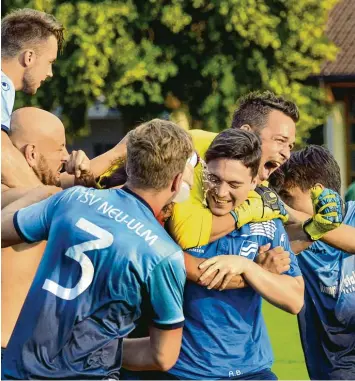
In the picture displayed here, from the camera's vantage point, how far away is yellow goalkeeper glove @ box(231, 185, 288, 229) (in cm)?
549

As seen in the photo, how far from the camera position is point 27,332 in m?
4.68

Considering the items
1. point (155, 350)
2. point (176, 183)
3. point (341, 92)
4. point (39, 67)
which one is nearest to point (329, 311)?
point (39, 67)

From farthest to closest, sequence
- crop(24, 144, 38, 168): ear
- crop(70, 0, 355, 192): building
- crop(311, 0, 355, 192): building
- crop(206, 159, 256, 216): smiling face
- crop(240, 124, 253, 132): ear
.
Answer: crop(311, 0, 355, 192): building → crop(70, 0, 355, 192): building → crop(240, 124, 253, 132): ear → crop(24, 144, 38, 168): ear → crop(206, 159, 256, 216): smiling face

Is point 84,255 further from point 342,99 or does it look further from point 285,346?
point 342,99

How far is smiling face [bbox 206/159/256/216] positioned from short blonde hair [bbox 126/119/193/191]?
0.60m

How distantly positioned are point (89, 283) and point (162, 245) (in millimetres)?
299

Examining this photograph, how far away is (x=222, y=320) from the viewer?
5.55 metres

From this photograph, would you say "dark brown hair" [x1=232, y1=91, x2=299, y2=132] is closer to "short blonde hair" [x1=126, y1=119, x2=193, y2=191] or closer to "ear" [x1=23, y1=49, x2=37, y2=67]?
"ear" [x1=23, y1=49, x2=37, y2=67]

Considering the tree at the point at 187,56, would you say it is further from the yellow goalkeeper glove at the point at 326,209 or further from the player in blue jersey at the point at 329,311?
the yellow goalkeeper glove at the point at 326,209

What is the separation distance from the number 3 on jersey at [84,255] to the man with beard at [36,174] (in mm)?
422

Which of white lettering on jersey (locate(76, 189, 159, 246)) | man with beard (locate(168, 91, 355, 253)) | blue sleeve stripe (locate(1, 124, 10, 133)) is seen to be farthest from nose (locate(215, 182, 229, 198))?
blue sleeve stripe (locate(1, 124, 10, 133))

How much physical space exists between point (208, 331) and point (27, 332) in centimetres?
111

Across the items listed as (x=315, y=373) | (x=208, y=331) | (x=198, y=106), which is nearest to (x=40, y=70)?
(x=208, y=331)

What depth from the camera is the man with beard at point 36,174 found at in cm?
523
